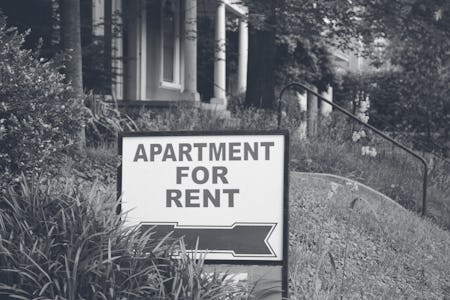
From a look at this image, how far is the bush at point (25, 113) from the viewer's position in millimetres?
5609

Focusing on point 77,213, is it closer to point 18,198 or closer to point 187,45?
point 18,198

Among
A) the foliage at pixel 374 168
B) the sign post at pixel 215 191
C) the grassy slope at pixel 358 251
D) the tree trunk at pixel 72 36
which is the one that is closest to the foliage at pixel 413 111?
the foliage at pixel 374 168

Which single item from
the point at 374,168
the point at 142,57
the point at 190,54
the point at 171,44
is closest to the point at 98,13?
the point at 142,57

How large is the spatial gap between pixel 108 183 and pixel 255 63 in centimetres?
720

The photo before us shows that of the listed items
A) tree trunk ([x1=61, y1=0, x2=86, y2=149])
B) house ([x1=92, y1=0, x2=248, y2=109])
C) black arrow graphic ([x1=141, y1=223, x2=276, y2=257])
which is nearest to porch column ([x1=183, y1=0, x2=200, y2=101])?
house ([x1=92, y1=0, x2=248, y2=109])

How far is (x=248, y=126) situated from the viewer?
35.5 ft

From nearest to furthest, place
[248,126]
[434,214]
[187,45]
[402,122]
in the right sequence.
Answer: [434,214] < [248,126] < [187,45] < [402,122]

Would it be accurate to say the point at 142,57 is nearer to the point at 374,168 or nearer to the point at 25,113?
the point at 374,168

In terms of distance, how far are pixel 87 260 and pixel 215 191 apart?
0.80 metres

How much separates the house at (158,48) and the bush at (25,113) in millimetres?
5951

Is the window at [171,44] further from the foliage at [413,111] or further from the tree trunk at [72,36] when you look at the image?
the tree trunk at [72,36]

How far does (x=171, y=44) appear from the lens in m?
18.5

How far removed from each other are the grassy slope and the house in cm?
549

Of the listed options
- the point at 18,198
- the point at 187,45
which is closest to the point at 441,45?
the point at 187,45
